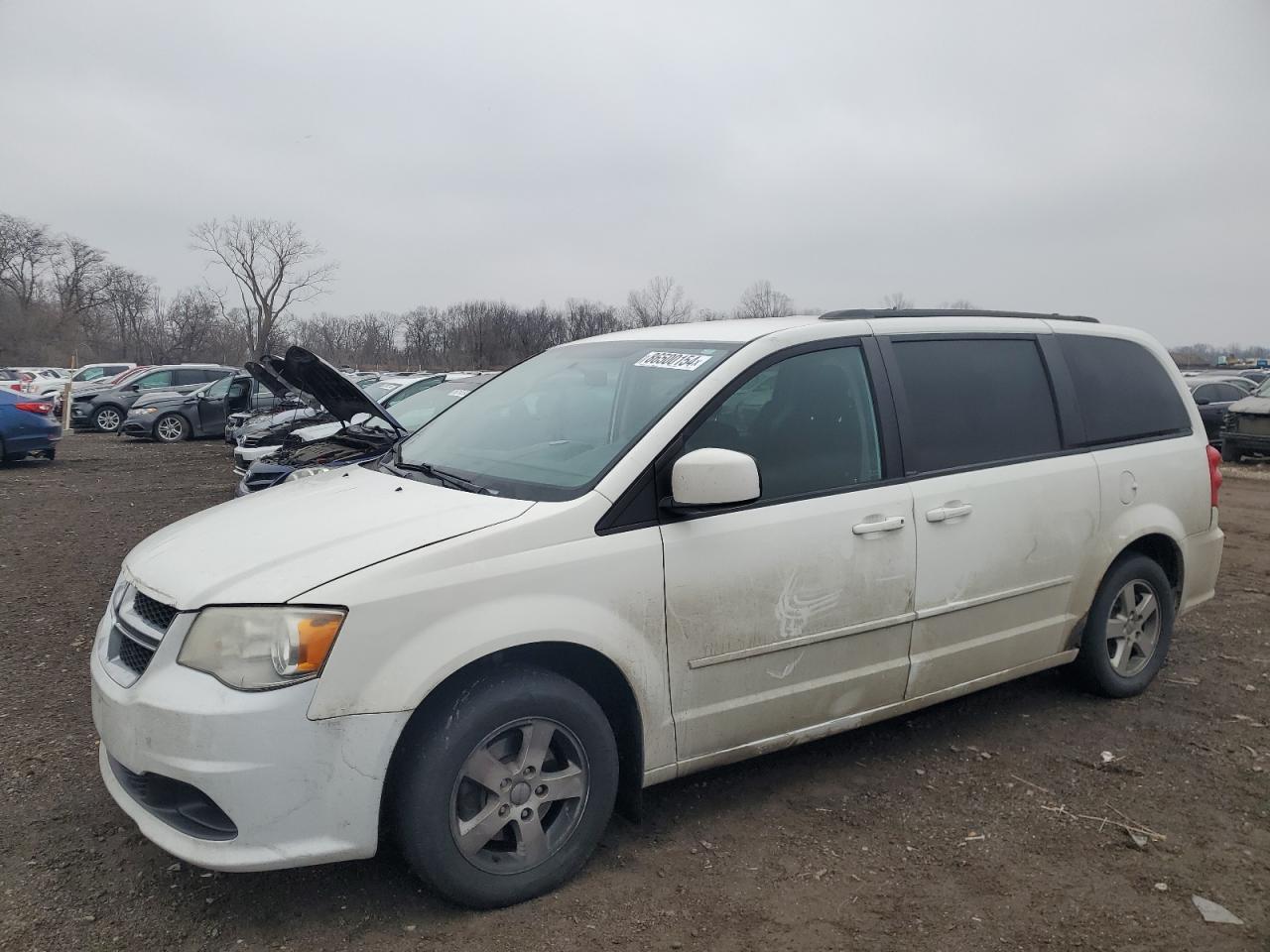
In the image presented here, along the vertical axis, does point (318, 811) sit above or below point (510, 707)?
below

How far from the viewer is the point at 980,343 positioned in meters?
4.03

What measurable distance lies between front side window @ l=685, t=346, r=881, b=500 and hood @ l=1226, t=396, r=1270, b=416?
1603 centimetres

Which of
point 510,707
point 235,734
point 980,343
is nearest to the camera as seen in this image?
point 235,734

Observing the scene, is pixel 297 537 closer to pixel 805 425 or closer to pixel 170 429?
pixel 805 425

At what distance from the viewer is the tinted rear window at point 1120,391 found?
430cm

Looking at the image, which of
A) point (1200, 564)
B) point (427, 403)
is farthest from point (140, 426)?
point (1200, 564)

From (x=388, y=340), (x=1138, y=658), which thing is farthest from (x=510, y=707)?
(x=388, y=340)

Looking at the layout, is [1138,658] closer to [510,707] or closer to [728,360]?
[728,360]

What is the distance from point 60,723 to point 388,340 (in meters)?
80.8

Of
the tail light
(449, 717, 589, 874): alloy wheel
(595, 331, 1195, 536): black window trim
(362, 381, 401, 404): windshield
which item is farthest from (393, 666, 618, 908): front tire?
(362, 381, 401, 404): windshield

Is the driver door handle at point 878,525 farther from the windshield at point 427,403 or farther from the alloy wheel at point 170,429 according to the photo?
the alloy wheel at point 170,429

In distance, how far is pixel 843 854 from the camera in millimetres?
3119

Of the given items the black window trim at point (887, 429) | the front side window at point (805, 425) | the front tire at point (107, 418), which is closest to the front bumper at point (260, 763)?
the black window trim at point (887, 429)

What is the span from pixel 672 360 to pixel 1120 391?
2437 mm
